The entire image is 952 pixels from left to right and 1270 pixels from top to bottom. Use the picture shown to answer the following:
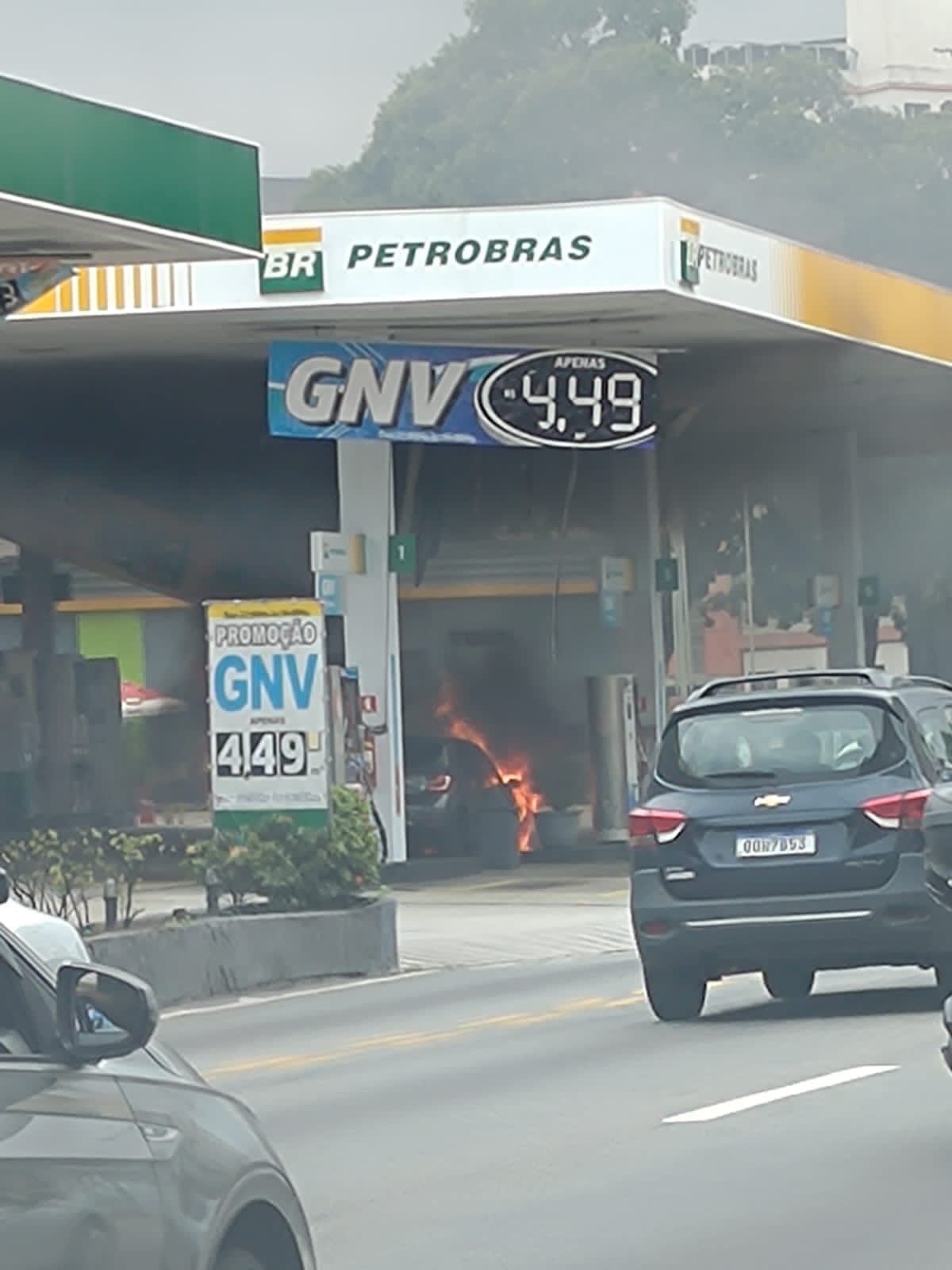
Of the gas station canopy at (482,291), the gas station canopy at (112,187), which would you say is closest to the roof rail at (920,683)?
the gas station canopy at (112,187)

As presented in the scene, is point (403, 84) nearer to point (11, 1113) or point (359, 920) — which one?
point (359, 920)

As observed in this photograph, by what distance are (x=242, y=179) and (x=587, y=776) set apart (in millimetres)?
18596

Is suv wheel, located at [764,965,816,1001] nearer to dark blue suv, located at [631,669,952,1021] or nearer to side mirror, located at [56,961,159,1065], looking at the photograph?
dark blue suv, located at [631,669,952,1021]

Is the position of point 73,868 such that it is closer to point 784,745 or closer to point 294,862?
point 294,862

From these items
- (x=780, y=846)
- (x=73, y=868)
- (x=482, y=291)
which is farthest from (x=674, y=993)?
(x=482, y=291)

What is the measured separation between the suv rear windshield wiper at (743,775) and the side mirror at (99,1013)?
35.9 ft

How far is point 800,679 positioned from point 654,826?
208 centimetres

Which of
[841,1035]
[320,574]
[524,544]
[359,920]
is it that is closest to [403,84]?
[524,544]

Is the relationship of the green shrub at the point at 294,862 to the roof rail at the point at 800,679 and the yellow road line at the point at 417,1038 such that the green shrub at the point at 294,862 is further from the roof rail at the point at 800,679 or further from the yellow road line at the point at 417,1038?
the roof rail at the point at 800,679

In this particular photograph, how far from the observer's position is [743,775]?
16547 millimetres

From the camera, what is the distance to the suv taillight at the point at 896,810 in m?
16.2

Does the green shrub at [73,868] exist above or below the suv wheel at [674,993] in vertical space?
above

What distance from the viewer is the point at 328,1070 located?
1495 cm

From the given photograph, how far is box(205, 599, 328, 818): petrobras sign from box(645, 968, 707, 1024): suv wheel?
5794mm
